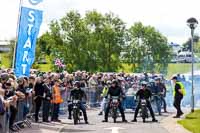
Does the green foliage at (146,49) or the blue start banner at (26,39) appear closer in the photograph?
the blue start banner at (26,39)

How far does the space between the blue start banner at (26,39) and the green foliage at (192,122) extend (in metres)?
6.36

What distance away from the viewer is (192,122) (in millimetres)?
25125

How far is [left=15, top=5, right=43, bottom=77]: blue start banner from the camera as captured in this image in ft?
71.6

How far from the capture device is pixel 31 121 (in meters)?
24.1

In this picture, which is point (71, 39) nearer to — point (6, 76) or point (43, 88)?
point (43, 88)

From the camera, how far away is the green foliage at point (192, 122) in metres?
22.3

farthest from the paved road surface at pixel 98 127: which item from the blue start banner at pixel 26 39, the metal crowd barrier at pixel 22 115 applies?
the blue start banner at pixel 26 39

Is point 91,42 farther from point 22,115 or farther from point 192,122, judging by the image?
point 22,115

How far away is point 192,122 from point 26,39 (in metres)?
7.85

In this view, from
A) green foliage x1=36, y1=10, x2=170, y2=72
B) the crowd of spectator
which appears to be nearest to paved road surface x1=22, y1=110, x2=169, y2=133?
the crowd of spectator

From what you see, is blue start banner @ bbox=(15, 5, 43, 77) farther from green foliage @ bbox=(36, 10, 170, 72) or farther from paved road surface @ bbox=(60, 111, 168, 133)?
green foliage @ bbox=(36, 10, 170, 72)

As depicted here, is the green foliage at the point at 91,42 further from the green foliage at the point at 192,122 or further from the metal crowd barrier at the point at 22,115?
the metal crowd barrier at the point at 22,115

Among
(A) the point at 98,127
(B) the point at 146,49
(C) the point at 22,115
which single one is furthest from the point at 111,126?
(B) the point at 146,49

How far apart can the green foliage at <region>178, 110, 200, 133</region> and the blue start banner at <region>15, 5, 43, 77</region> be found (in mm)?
6360
